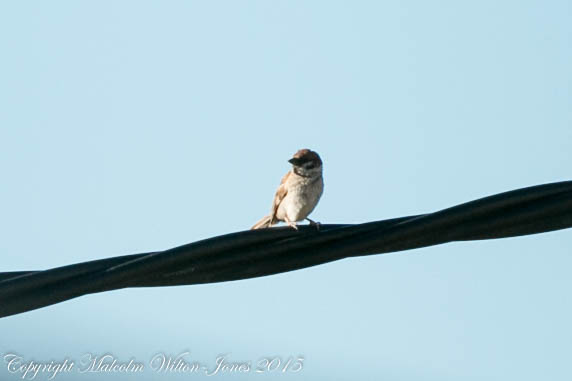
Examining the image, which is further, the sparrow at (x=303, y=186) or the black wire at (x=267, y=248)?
the sparrow at (x=303, y=186)

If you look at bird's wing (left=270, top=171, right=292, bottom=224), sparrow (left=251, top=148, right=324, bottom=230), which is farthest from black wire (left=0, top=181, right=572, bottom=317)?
bird's wing (left=270, top=171, right=292, bottom=224)

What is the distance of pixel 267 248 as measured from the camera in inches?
181

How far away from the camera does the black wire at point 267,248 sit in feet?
14.4

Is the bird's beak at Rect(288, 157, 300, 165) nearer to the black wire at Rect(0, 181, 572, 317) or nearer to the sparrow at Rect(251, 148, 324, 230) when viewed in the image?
the sparrow at Rect(251, 148, 324, 230)

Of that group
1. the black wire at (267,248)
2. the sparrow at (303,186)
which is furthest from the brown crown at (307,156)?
the black wire at (267,248)

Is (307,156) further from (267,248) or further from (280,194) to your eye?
(267,248)

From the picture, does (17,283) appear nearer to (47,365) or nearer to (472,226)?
(472,226)

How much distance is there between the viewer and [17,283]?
4367mm

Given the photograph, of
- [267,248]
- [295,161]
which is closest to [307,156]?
[295,161]

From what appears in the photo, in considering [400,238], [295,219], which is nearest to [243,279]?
[400,238]

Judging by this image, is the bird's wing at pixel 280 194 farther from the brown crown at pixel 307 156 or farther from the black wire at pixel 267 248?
the black wire at pixel 267 248

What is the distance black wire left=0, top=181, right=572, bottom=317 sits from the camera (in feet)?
14.4

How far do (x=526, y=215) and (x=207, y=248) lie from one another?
60.9 inches

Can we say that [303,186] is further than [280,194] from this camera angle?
No
